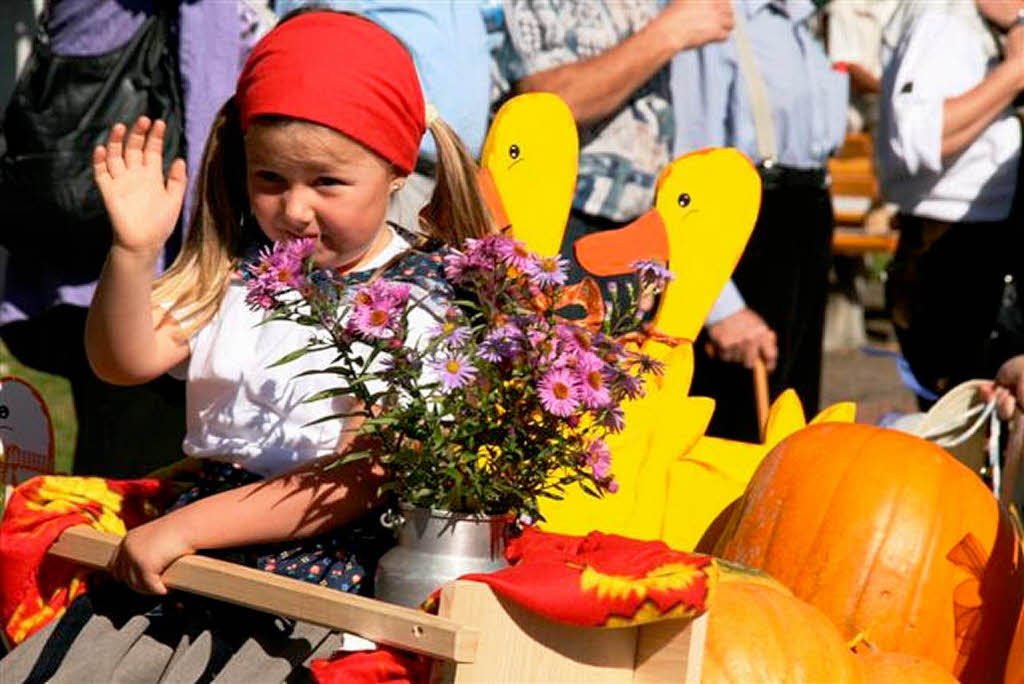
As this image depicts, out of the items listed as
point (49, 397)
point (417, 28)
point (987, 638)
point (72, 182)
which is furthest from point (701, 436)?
point (49, 397)

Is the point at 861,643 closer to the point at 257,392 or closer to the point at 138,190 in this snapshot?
the point at 257,392

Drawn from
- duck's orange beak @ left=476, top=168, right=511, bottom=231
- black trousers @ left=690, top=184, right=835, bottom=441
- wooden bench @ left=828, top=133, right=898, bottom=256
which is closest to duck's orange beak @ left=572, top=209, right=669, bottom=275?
duck's orange beak @ left=476, top=168, right=511, bottom=231

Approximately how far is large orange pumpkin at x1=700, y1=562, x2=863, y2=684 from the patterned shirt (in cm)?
171

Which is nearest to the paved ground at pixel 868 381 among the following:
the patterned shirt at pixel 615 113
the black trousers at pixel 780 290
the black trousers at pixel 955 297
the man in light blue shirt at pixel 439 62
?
the black trousers at pixel 780 290

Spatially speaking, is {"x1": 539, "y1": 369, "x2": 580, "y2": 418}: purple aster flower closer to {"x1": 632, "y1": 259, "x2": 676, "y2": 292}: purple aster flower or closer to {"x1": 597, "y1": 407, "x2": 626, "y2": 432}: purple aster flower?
{"x1": 597, "y1": 407, "x2": 626, "y2": 432}: purple aster flower

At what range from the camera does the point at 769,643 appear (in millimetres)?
3047

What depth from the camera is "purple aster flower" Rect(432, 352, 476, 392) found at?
2758 millimetres

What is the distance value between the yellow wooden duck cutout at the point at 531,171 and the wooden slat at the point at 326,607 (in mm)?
1176

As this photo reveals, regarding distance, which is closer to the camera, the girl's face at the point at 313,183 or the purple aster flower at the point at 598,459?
the purple aster flower at the point at 598,459

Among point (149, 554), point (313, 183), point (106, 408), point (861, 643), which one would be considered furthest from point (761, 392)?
point (149, 554)

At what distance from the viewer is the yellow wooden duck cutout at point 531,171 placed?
381cm

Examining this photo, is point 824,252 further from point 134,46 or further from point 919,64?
point 134,46

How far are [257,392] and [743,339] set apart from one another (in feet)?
6.75

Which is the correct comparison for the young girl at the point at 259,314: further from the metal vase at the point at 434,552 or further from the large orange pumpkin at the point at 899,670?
the large orange pumpkin at the point at 899,670
